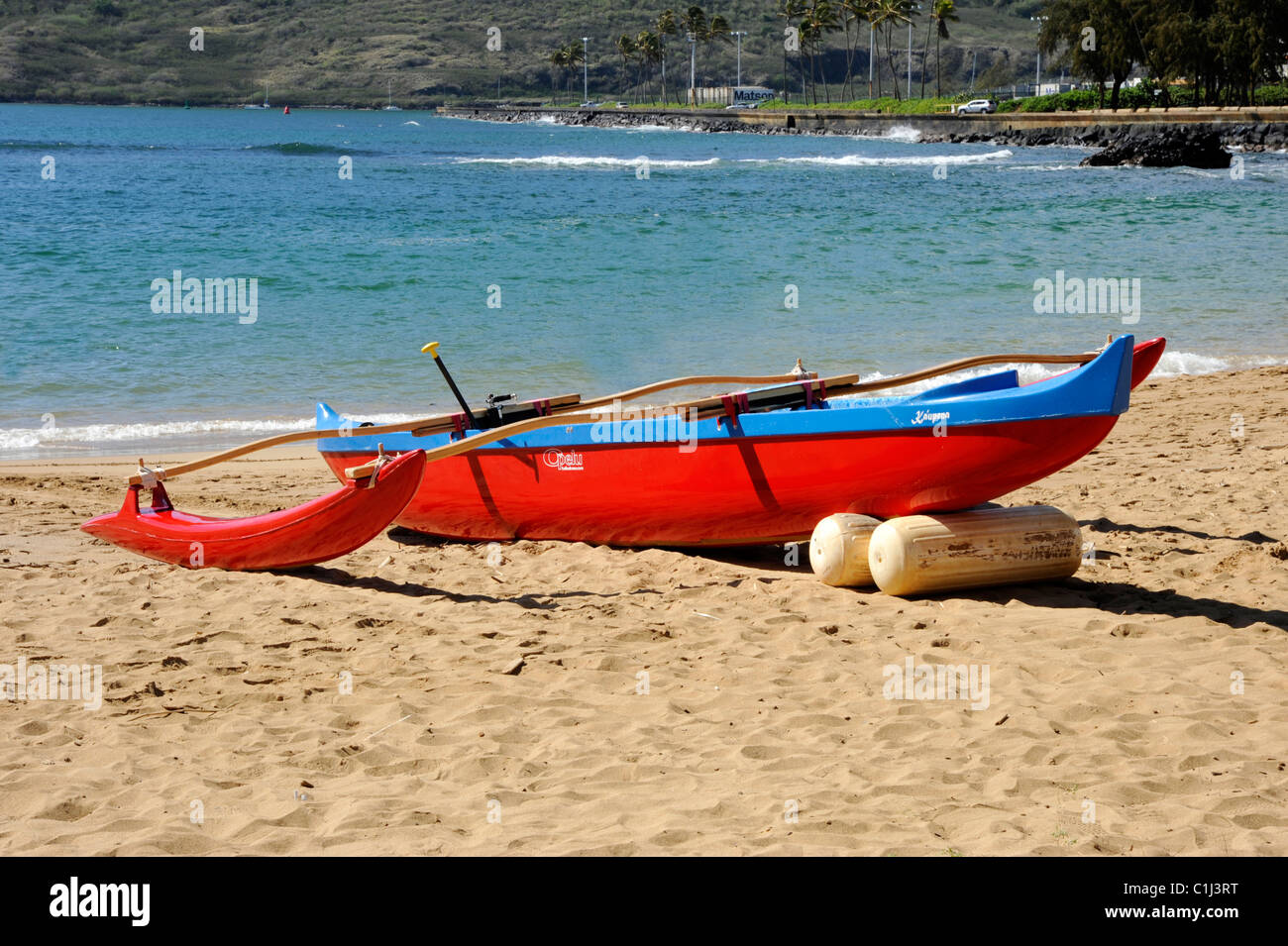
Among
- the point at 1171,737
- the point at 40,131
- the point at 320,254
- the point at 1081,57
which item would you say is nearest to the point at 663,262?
the point at 320,254

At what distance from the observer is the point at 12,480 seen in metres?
8.84

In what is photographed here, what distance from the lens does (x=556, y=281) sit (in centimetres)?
2009

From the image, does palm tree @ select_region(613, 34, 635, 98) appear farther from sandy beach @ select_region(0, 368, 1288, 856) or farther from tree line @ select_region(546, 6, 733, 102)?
sandy beach @ select_region(0, 368, 1288, 856)

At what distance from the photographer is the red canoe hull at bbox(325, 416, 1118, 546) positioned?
228 inches

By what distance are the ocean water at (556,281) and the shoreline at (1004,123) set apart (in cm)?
1574

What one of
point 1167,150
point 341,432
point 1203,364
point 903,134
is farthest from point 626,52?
point 341,432

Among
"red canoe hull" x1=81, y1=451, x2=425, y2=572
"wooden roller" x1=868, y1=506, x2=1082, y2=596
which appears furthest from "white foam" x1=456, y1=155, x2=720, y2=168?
"wooden roller" x1=868, y1=506, x2=1082, y2=596

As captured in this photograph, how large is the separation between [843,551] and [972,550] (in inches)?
24.8

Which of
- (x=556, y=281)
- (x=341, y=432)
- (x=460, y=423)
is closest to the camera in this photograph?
(x=460, y=423)

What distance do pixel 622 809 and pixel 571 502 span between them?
3.28 metres

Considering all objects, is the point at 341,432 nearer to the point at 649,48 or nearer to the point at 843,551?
the point at 843,551

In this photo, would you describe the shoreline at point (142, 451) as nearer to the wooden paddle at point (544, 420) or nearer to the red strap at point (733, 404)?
the wooden paddle at point (544, 420)

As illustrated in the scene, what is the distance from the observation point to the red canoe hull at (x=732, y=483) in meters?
5.80

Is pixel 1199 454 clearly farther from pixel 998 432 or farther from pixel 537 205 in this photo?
pixel 537 205
